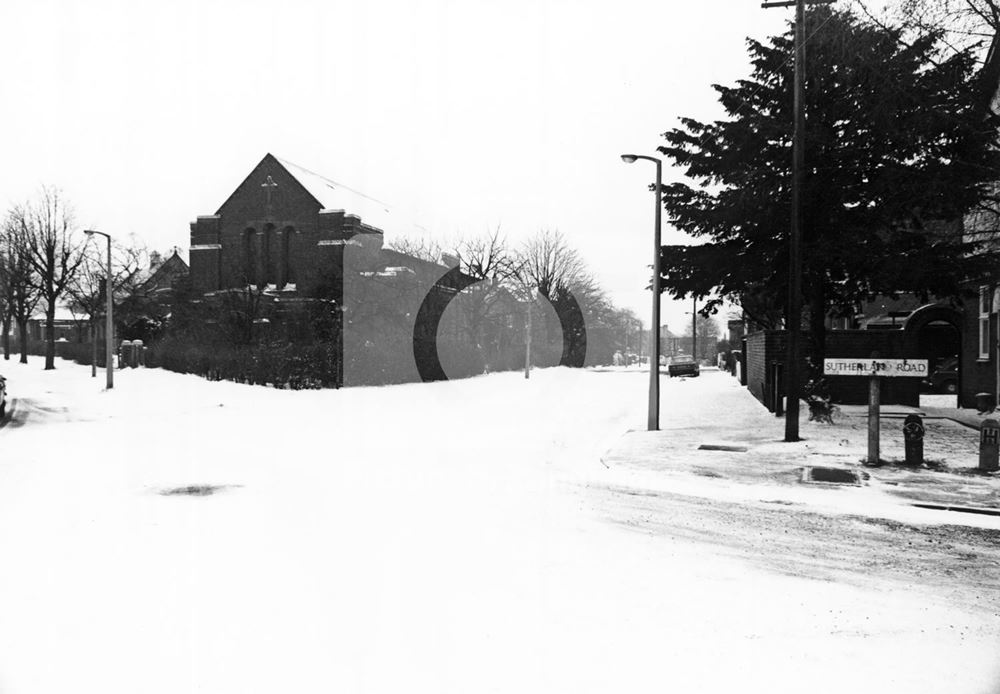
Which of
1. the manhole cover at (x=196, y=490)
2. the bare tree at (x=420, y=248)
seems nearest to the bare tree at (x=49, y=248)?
the bare tree at (x=420, y=248)

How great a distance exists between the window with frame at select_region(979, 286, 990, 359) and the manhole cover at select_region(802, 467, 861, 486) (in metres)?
12.8

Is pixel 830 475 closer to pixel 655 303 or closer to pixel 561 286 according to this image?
pixel 655 303

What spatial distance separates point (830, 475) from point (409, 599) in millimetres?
7993

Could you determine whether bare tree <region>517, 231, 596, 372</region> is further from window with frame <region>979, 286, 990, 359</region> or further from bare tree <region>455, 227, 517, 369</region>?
window with frame <region>979, 286, 990, 359</region>

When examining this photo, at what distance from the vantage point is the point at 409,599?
5316mm

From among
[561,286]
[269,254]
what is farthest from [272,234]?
[561,286]

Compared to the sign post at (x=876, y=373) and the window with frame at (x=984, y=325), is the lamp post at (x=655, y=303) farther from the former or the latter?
the window with frame at (x=984, y=325)

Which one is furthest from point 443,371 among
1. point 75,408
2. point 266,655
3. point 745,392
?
point 266,655

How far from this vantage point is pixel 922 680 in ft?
13.4

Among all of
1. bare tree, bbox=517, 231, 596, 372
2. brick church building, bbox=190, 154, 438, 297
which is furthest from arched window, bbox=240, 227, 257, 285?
bare tree, bbox=517, 231, 596, 372

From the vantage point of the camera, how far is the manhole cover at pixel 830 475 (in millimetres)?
10461

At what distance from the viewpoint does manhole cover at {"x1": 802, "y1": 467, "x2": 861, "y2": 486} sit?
10461 millimetres

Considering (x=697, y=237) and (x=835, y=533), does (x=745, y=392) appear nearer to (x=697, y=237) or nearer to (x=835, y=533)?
(x=697, y=237)

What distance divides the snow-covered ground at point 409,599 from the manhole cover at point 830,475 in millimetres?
2971
